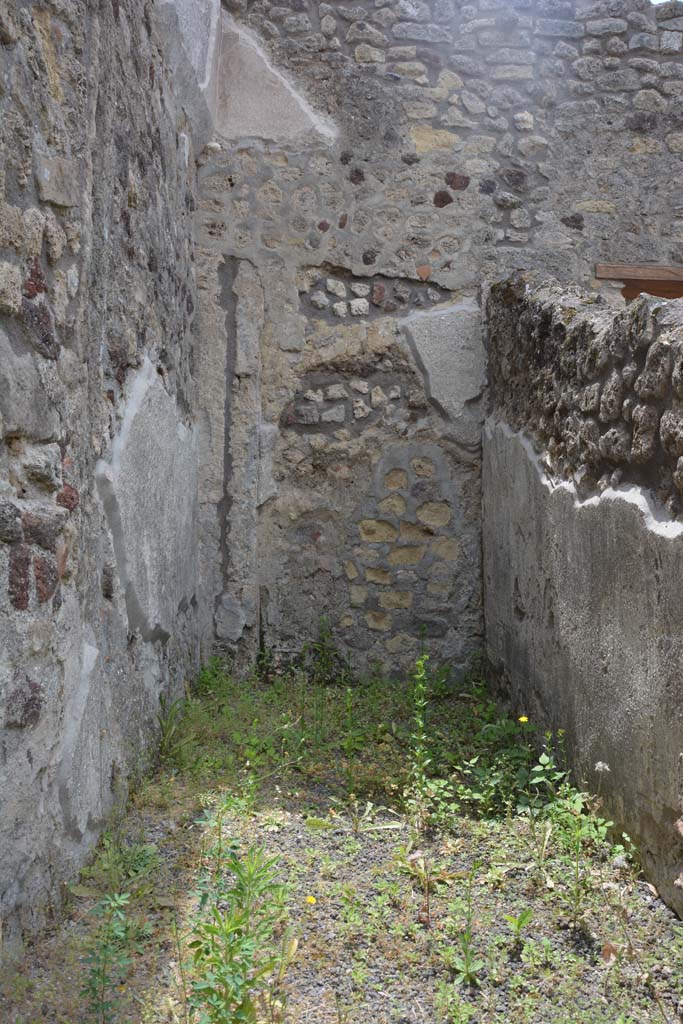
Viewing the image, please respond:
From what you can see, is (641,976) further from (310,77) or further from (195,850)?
(310,77)

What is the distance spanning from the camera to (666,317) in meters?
2.07

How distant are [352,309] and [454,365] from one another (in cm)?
56

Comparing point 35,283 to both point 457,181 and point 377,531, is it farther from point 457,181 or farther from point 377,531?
point 457,181

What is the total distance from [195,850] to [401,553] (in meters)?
2.07

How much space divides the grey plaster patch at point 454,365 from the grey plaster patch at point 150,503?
1.23 m

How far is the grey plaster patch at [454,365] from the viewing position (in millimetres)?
4059

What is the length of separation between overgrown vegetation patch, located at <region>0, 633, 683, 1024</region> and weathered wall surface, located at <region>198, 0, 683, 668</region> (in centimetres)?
101

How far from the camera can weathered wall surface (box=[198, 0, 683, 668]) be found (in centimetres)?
399

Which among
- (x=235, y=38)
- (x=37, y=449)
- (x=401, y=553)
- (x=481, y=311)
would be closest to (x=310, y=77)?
(x=235, y=38)

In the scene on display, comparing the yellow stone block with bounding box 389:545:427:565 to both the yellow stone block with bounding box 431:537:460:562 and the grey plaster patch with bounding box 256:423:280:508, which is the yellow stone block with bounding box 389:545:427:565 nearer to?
the yellow stone block with bounding box 431:537:460:562

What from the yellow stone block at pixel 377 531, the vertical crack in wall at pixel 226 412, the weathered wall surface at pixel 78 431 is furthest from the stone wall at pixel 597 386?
the weathered wall surface at pixel 78 431

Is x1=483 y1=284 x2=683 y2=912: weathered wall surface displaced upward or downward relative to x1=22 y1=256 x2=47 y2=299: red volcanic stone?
downward

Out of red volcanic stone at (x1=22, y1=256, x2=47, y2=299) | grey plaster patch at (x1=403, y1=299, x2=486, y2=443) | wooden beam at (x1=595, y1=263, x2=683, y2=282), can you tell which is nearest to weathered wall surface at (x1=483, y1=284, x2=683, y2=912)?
grey plaster patch at (x1=403, y1=299, x2=486, y2=443)

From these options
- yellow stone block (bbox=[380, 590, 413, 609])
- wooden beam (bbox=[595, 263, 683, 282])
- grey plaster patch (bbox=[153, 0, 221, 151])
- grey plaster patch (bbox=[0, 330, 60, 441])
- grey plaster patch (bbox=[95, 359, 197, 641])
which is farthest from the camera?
wooden beam (bbox=[595, 263, 683, 282])
